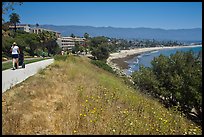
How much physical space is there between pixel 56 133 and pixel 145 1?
272 centimetres

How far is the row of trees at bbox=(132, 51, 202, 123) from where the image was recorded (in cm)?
1752

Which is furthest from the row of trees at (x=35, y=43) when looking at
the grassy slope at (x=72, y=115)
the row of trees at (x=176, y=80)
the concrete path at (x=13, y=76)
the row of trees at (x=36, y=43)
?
the grassy slope at (x=72, y=115)

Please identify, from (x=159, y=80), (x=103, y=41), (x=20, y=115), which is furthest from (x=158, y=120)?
(x=103, y=41)

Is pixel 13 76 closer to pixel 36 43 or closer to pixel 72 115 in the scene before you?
pixel 72 115

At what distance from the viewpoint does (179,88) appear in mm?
18578

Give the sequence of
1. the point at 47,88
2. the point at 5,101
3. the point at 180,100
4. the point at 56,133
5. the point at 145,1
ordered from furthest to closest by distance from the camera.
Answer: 1. the point at 180,100
2. the point at 47,88
3. the point at 5,101
4. the point at 56,133
5. the point at 145,1

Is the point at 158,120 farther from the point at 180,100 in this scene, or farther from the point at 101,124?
the point at 180,100

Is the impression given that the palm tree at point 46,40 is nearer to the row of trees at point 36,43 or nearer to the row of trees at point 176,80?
the row of trees at point 36,43

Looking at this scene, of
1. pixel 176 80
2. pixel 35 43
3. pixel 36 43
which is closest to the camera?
pixel 176 80

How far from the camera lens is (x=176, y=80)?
1872 cm

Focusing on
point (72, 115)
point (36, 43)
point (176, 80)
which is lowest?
point (176, 80)

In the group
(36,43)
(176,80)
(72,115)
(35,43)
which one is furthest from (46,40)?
(72,115)

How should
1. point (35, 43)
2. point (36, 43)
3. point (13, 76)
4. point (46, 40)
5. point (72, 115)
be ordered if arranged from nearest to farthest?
point (72, 115) < point (13, 76) < point (35, 43) < point (36, 43) < point (46, 40)

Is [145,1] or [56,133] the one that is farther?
[56,133]
